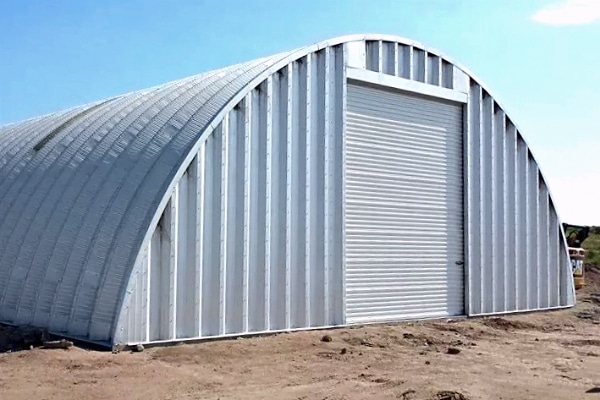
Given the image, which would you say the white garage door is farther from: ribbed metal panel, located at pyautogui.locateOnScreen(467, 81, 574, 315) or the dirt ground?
the dirt ground

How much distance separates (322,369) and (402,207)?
6.24 meters

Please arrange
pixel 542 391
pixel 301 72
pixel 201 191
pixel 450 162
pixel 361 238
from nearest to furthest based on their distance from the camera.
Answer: pixel 542 391
pixel 201 191
pixel 301 72
pixel 361 238
pixel 450 162

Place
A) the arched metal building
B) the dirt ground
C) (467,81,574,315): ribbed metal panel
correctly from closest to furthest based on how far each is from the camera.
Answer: the dirt ground < the arched metal building < (467,81,574,315): ribbed metal panel

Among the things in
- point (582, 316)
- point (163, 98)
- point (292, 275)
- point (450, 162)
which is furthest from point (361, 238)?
point (582, 316)

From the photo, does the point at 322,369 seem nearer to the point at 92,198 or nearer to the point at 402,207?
the point at 92,198

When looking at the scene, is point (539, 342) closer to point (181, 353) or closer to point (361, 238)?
point (361, 238)

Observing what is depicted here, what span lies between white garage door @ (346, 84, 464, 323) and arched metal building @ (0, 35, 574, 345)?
0.04 metres

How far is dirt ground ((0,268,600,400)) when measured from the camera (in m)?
9.64

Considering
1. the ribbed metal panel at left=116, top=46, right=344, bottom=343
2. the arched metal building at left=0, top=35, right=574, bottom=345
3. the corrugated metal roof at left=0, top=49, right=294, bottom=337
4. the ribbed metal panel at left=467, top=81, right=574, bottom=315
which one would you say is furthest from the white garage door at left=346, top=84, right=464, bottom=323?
the corrugated metal roof at left=0, top=49, right=294, bottom=337

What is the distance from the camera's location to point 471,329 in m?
16.2

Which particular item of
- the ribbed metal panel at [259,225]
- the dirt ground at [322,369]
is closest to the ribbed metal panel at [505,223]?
the dirt ground at [322,369]

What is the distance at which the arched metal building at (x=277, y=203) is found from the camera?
41.0 ft

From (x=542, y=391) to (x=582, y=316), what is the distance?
Result: 35.3 feet

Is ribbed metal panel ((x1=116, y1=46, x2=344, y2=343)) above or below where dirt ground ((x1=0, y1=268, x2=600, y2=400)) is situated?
above
